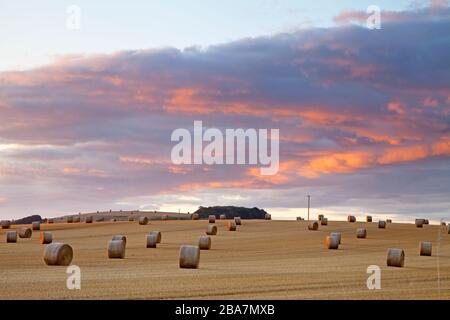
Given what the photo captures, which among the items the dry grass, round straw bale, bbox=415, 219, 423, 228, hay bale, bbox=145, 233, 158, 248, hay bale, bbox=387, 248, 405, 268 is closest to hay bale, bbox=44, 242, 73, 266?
the dry grass

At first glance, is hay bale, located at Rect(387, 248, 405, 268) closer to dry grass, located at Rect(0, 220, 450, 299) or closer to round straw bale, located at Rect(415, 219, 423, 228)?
dry grass, located at Rect(0, 220, 450, 299)

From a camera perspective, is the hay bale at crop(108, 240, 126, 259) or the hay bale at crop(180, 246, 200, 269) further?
the hay bale at crop(108, 240, 126, 259)

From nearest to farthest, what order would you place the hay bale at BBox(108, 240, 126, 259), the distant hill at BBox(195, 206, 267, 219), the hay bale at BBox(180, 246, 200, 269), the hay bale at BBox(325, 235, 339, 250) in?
1. the hay bale at BBox(180, 246, 200, 269)
2. the hay bale at BBox(108, 240, 126, 259)
3. the hay bale at BBox(325, 235, 339, 250)
4. the distant hill at BBox(195, 206, 267, 219)

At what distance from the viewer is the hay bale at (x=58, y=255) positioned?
3156 cm

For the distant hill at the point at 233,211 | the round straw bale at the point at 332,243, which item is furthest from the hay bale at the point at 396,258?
→ the distant hill at the point at 233,211

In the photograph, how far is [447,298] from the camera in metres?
21.7

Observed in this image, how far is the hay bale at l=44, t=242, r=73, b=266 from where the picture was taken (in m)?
31.6

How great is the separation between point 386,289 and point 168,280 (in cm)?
667

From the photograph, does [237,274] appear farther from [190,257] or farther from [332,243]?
[332,243]

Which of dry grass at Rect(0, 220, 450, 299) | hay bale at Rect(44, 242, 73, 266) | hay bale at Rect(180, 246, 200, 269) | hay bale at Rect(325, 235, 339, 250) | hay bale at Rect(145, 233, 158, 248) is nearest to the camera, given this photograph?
dry grass at Rect(0, 220, 450, 299)

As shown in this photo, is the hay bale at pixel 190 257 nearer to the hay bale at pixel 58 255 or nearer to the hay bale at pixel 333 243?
the hay bale at pixel 58 255

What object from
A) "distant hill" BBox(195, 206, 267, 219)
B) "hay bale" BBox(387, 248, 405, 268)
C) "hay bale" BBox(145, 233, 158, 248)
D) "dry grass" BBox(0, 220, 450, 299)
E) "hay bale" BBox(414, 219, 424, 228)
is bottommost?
"dry grass" BBox(0, 220, 450, 299)
